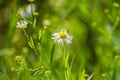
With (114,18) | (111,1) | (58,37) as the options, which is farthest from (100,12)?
(58,37)

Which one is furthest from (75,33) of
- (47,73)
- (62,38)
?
(47,73)

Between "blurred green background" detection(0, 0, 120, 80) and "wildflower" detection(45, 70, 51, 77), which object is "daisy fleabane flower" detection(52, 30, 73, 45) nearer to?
"wildflower" detection(45, 70, 51, 77)

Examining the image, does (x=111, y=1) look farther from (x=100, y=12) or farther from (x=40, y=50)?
(x=40, y=50)

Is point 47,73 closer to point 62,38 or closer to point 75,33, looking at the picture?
point 62,38

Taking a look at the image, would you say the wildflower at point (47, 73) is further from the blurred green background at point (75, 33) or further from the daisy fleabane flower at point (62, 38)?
the blurred green background at point (75, 33)

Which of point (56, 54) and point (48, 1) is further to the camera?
point (48, 1)

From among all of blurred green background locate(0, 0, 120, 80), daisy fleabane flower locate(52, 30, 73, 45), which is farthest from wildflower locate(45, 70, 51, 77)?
blurred green background locate(0, 0, 120, 80)

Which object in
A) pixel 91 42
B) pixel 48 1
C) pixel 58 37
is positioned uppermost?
pixel 58 37

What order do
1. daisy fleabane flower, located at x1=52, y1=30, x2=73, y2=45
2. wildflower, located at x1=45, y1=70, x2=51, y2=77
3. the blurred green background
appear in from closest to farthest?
1. wildflower, located at x1=45, y1=70, x2=51, y2=77
2. daisy fleabane flower, located at x1=52, y1=30, x2=73, y2=45
3. the blurred green background

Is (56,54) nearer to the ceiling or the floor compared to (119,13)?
nearer to the floor
